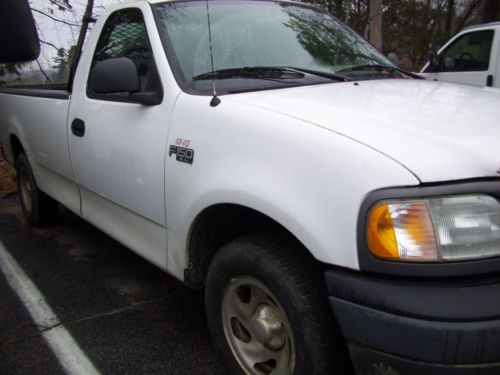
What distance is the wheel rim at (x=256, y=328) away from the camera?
2.18 metres

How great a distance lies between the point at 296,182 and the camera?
6.38 ft

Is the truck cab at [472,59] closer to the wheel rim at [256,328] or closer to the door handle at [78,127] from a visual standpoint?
the door handle at [78,127]

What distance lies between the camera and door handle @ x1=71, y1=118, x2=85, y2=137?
349cm

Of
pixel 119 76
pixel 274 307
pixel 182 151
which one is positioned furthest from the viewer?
pixel 119 76

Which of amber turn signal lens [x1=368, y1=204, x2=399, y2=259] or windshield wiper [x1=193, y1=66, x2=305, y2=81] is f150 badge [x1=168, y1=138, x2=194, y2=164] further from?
amber turn signal lens [x1=368, y1=204, x2=399, y2=259]

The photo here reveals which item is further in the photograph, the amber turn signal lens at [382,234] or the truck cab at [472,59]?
the truck cab at [472,59]

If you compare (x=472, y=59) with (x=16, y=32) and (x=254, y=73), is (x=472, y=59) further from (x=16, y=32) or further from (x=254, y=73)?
(x=16, y=32)

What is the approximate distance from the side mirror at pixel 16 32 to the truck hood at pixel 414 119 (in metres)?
0.88

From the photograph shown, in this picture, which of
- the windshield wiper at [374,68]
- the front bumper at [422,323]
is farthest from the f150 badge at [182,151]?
the windshield wiper at [374,68]

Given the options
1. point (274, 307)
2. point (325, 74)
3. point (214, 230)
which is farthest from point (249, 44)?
point (274, 307)

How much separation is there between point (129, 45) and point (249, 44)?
81 centimetres

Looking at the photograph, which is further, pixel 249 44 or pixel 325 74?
pixel 249 44

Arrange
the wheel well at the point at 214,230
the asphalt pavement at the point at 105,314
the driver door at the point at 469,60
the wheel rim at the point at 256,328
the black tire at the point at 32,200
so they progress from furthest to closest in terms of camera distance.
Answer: the driver door at the point at 469,60 < the black tire at the point at 32,200 < the asphalt pavement at the point at 105,314 < the wheel well at the point at 214,230 < the wheel rim at the point at 256,328

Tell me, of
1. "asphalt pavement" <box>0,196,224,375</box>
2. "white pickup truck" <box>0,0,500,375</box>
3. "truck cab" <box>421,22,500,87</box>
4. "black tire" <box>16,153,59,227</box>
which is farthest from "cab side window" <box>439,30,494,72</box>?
"black tire" <box>16,153,59,227</box>
